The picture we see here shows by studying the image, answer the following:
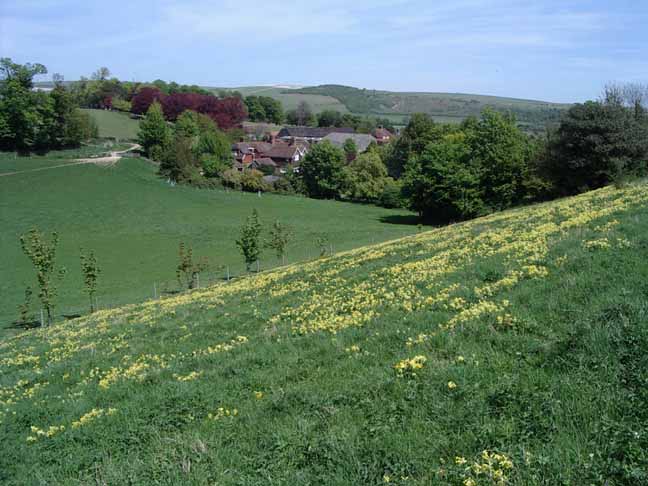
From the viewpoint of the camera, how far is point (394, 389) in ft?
26.1

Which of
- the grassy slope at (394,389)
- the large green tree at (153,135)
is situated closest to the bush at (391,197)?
the large green tree at (153,135)

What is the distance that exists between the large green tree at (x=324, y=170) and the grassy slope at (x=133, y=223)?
11694mm

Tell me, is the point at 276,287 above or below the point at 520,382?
below

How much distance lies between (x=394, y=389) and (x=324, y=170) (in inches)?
4491

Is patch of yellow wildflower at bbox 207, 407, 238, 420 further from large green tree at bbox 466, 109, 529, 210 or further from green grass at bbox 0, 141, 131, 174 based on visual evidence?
green grass at bbox 0, 141, 131, 174

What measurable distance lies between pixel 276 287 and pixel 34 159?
10883cm

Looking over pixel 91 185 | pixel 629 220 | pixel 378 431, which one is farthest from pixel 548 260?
pixel 91 185

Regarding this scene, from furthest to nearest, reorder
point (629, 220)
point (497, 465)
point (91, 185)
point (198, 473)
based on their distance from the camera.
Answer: point (91, 185)
point (629, 220)
point (198, 473)
point (497, 465)

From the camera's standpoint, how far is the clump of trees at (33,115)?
10894cm

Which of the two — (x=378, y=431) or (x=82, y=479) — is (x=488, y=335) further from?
(x=82, y=479)

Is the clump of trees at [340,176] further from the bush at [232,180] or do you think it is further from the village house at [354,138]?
the village house at [354,138]

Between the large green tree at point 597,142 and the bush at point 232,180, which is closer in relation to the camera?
the large green tree at point 597,142

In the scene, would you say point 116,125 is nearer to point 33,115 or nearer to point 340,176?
point 33,115

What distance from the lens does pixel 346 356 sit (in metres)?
10.0
